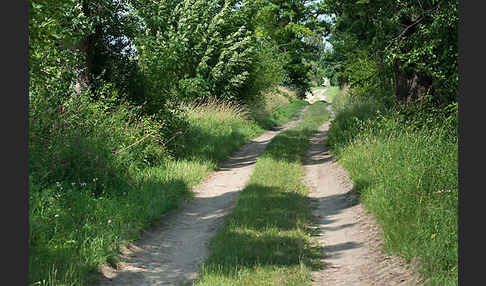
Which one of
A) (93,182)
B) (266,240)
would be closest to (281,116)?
(93,182)

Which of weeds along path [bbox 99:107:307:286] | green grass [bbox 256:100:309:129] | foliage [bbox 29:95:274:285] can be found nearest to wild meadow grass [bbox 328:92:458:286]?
weeds along path [bbox 99:107:307:286]

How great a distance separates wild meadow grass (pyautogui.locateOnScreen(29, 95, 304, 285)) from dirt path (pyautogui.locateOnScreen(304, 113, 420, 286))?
3036 mm

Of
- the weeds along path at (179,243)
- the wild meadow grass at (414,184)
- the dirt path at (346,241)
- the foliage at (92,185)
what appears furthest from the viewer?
the weeds along path at (179,243)

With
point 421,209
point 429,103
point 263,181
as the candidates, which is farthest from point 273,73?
point 421,209

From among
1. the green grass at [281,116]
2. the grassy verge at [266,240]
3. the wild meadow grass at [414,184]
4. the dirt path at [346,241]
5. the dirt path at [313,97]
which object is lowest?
the dirt path at [346,241]

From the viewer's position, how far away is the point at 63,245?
5.86 metres

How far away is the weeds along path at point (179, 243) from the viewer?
19.4 ft

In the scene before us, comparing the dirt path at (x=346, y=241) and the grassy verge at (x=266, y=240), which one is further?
the dirt path at (x=346, y=241)

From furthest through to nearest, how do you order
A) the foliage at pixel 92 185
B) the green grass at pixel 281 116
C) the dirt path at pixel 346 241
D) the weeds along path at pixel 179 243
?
the green grass at pixel 281 116
the weeds along path at pixel 179 243
the foliage at pixel 92 185
the dirt path at pixel 346 241

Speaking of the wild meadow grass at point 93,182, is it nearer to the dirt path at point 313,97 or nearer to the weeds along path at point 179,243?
the weeds along path at point 179,243

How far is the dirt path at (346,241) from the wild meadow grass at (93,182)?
3.04 m

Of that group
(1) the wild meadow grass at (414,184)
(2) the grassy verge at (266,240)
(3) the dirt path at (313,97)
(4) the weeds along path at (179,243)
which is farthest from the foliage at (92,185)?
(3) the dirt path at (313,97)

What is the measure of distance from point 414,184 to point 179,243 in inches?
157

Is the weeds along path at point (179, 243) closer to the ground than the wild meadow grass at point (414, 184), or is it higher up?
closer to the ground
